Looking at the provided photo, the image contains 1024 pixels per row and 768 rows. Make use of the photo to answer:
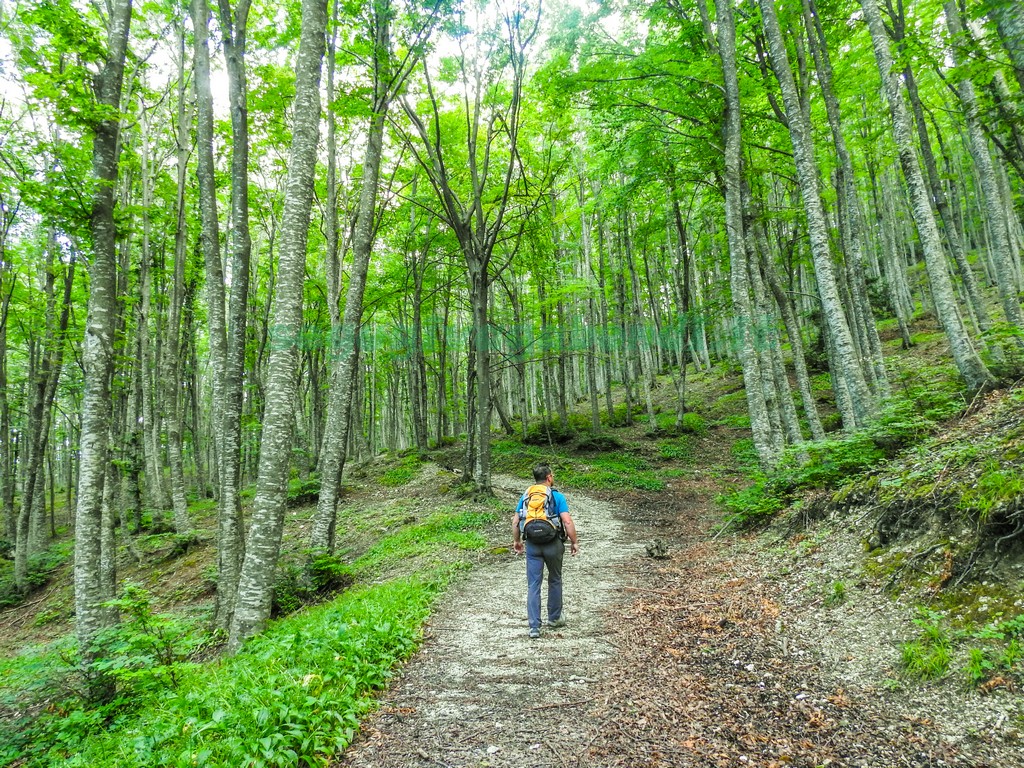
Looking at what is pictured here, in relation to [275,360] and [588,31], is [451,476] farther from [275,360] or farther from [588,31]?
[588,31]

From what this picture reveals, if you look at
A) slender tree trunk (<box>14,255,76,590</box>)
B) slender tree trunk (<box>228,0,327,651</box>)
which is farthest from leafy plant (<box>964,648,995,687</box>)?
slender tree trunk (<box>14,255,76,590</box>)

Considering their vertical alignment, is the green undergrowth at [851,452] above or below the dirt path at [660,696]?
above

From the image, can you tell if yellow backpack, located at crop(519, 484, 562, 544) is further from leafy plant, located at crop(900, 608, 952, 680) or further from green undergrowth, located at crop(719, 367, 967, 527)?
green undergrowth, located at crop(719, 367, 967, 527)

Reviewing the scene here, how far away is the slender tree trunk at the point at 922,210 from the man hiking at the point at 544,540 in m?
6.81

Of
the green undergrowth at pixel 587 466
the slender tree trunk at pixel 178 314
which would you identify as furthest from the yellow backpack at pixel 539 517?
the slender tree trunk at pixel 178 314

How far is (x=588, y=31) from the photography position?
411 inches

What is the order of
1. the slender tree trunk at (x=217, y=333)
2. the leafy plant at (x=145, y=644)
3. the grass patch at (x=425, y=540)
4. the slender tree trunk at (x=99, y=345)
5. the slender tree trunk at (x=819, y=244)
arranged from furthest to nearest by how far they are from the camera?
the grass patch at (x=425, y=540) → the slender tree trunk at (x=819, y=244) → the slender tree trunk at (x=217, y=333) → the slender tree trunk at (x=99, y=345) → the leafy plant at (x=145, y=644)

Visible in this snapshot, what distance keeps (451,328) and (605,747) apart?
25.2 meters

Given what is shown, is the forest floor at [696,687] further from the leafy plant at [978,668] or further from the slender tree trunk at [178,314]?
the slender tree trunk at [178,314]

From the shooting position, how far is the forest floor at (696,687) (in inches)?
109

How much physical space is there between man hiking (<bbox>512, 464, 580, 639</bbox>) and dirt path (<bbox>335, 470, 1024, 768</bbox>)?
0.34m

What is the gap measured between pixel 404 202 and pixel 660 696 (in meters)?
19.0

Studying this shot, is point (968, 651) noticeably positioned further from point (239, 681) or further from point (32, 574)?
point (32, 574)

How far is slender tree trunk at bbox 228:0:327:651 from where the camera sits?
565 centimetres
